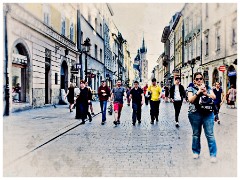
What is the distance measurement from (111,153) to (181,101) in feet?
10.9

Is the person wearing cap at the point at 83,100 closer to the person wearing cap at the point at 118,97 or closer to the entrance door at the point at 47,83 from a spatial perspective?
the person wearing cap at the point at 118,97

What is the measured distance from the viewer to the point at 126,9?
4.12 meters

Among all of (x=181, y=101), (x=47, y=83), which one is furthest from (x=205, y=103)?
(x=47, y=83)

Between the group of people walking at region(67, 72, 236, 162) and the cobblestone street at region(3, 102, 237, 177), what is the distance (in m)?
0.29

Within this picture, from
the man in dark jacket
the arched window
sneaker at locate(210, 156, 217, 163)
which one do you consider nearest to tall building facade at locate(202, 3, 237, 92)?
the arched window

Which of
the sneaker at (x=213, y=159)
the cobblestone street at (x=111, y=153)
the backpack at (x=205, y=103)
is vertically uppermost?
the backpack at (x=205, y=103)

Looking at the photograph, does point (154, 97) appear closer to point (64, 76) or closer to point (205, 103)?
point (64, 76)

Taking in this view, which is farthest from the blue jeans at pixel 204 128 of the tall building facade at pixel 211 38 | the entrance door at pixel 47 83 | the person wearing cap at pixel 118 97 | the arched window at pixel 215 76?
the entrance door at pixel 47 83

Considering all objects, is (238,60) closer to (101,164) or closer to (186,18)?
(186,18)

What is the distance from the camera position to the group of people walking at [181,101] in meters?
3.79

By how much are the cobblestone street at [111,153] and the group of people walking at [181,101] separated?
0.96ft

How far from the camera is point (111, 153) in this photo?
4.38 meters

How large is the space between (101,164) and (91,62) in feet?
19.5

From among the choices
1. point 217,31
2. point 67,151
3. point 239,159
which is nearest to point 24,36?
point 67,151
